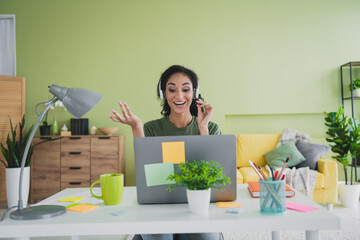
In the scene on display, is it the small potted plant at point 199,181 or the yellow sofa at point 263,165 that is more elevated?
the small potted plant at point 199,181

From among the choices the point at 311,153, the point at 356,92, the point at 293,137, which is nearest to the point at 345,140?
the point at 311,153

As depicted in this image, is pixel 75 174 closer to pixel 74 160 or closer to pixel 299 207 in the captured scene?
pixel 74 160

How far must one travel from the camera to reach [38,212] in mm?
931

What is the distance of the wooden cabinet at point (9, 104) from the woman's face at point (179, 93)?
290 centimetres

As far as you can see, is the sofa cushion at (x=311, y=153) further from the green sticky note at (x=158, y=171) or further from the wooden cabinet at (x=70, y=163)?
the green sticky note at (x=158, y=171)

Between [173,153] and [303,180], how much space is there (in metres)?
2.52

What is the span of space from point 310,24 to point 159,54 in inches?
87.3

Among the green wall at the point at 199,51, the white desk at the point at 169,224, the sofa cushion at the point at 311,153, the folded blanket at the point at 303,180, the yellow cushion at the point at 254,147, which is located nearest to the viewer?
the white desk at the point at 169,224

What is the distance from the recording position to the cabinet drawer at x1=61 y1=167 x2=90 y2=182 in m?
3.73

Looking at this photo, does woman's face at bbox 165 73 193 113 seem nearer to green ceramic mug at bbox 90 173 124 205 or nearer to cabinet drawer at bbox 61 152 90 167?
green ceramic mug at bbox 90 173 124 205

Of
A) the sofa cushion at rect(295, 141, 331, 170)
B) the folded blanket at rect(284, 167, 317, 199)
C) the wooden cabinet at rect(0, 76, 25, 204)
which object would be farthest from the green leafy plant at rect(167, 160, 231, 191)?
the wooden cabinet at rect(0, 76, 25, 204)

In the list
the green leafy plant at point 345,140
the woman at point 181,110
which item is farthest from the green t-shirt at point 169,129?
the green leafy plant at point 345,140

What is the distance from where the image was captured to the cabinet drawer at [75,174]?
12.2 feet

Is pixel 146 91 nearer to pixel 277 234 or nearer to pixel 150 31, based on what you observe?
pixel 150 31
